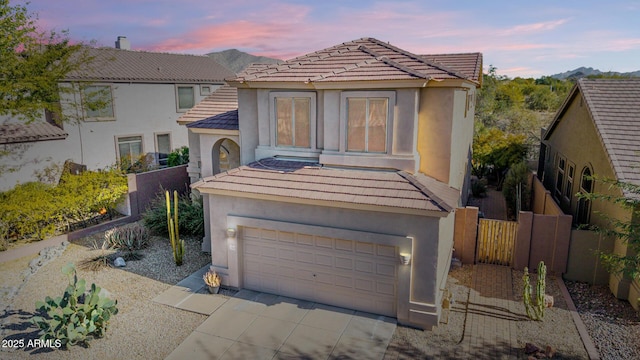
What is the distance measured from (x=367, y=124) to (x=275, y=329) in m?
6.04

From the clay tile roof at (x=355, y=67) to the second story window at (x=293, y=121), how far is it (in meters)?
0.79

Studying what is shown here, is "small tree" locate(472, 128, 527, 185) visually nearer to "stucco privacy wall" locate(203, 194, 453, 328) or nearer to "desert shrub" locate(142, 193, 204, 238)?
"stucco privacy wall" locate(203, 194, 453, 328)

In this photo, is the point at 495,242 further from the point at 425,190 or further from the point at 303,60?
the point at 303,60

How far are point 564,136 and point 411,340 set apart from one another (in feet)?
43.2

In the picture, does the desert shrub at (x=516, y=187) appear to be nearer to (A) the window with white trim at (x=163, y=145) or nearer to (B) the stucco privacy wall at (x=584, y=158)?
(B) the stucco privacy wall at (x=584, y=158)

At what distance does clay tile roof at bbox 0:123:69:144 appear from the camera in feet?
68.1

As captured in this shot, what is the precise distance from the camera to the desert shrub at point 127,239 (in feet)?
50.8

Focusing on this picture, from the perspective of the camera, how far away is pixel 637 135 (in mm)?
12586

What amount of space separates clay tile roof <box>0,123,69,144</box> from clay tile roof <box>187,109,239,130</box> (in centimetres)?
1103

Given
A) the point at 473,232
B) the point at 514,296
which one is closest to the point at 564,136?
the point at 473,232

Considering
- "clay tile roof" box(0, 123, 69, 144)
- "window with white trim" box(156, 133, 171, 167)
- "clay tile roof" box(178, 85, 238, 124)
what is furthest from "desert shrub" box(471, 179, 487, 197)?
"clay tile roof" box(0, 123, 69, 144)

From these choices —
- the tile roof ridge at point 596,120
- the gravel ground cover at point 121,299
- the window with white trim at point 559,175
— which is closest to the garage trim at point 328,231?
the gravel ground cover at point 121,299

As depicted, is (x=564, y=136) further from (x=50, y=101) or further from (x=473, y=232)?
(x=50, y=101)

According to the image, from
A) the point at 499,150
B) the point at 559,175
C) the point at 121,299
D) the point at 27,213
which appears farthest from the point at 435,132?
the point at 499,150
